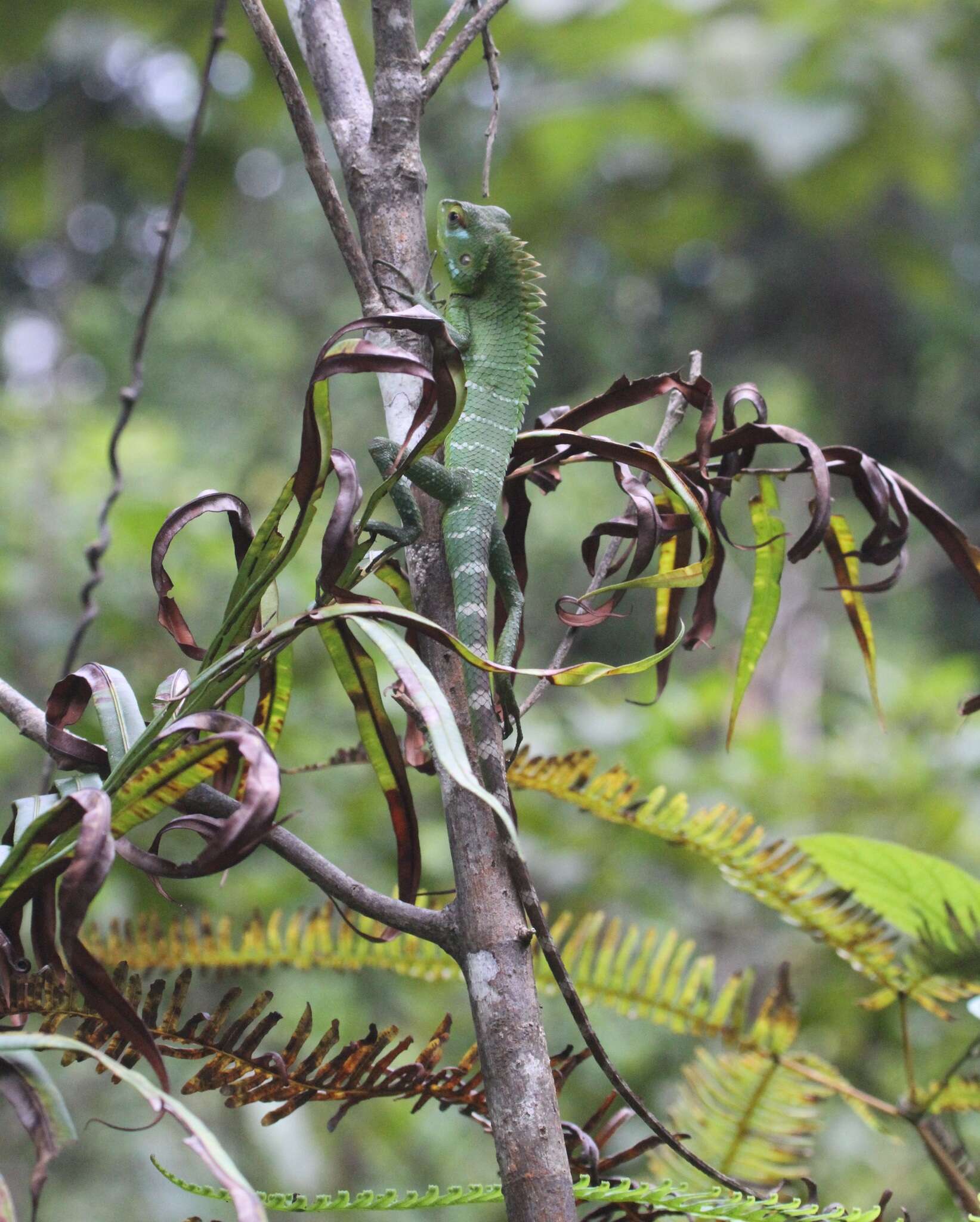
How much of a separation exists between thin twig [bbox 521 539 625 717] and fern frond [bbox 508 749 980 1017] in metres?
0.11

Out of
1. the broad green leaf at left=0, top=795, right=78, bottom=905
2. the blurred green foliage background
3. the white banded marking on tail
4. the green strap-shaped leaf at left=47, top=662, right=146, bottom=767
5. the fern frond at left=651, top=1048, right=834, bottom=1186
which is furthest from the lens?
the blurred green foliage background

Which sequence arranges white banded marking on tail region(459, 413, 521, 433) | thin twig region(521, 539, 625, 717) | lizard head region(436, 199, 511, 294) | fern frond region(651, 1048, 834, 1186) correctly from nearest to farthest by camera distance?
thin twig region(521, 539, 625, 717)
fern frond region(651, 1048, 834, 1186)
white banded marking on tail region(459, 413, 521, 433)
lizard head region(436, 199, 511, 294)

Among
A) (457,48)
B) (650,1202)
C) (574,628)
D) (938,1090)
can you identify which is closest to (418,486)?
(574,628)

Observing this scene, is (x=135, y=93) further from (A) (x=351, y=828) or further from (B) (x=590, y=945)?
(B) (x=590, y=945)

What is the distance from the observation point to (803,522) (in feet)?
20.7

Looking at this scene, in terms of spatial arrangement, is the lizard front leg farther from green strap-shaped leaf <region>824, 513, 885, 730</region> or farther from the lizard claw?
green strap-shaped leaf <region>824, 513, 885, 730</region>

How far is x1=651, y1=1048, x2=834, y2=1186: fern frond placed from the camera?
1.09 metres

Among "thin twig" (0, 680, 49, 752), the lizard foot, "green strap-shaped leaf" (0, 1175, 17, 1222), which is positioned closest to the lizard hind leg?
the lizard foot

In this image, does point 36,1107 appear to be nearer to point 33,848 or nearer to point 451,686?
point 33,848

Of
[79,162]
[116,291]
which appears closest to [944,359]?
[116,291]

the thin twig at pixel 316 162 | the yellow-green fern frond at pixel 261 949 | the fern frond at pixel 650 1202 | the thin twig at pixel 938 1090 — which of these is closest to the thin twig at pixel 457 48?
the thin twig at pixel 316 162

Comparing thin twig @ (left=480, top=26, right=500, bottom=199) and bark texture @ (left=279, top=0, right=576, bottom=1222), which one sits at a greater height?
thin twig @ (left=480, top=26, right=500, bottom=199)

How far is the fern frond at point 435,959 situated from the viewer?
100cm

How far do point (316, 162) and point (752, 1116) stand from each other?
38.3 inches
